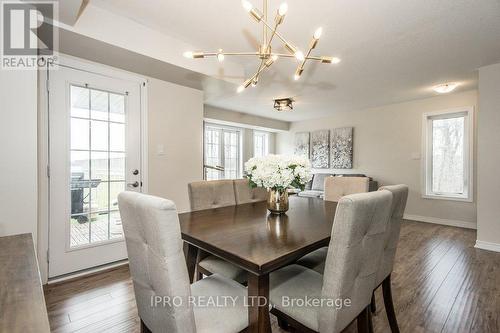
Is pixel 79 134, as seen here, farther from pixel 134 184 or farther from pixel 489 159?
pixel 489 159

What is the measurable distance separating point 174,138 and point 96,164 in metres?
0.90

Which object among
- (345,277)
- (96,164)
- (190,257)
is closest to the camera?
(345,277)

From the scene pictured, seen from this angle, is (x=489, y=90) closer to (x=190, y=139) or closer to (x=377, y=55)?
(x=377, y=55)

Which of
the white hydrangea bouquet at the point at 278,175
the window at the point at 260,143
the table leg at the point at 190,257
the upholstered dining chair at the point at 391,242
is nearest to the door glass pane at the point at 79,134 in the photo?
the table leg at the point at 190,257

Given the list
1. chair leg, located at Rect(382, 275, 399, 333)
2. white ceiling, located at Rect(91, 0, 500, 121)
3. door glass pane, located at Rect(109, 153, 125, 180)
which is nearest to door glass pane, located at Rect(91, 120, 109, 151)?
door glass pane, located at Rect(109, 153, 125, 180)

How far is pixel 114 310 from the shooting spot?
1.78 meters

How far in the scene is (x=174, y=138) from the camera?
3.00m

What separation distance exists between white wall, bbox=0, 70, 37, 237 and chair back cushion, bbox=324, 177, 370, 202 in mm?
2419

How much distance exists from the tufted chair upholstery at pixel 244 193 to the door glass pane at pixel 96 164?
4.35 ft

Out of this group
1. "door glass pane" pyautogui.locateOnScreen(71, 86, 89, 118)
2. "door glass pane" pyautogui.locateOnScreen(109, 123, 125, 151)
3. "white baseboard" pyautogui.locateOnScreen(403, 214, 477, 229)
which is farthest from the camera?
"white baseboard" pyautogui.locateOnScreen(403, 214, 477, 229)

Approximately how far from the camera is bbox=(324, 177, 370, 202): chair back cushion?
219cm

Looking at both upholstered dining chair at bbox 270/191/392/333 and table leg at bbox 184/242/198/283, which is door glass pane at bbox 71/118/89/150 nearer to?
table leg at bbox 184/242/198/283

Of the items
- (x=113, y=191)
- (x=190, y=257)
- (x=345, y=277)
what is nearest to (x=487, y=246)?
Result: (x=345, y=277)

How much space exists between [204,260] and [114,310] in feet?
2.71
